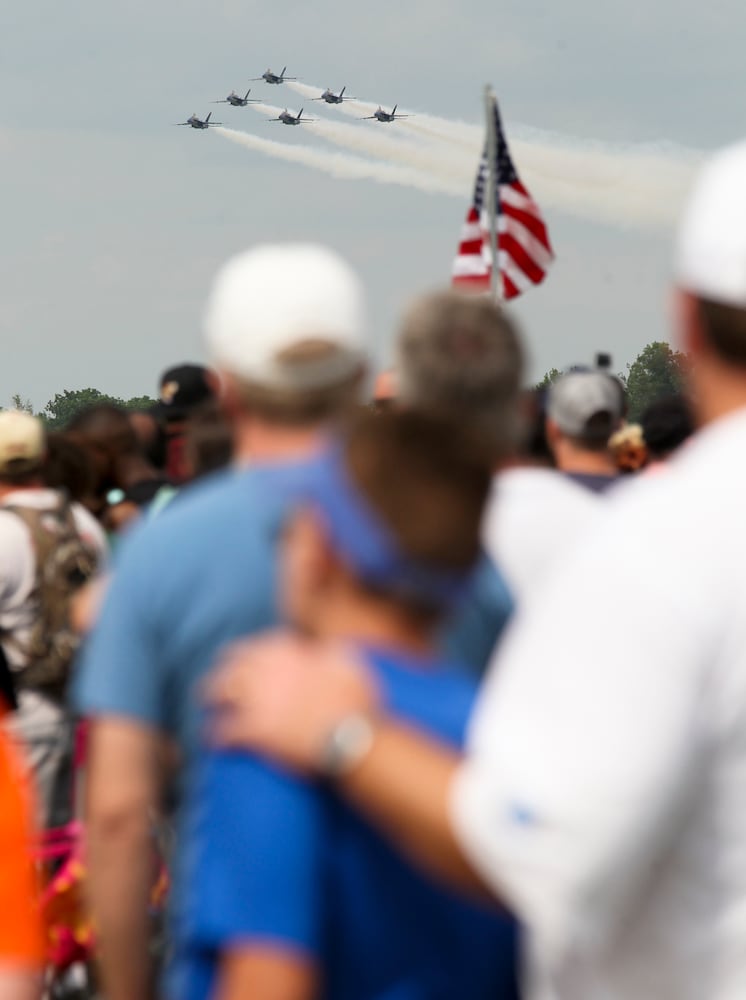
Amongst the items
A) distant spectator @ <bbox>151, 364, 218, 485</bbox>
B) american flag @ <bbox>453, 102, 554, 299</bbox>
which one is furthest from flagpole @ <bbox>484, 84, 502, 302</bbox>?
distant spectator @ <bbox>151, 364, 218, 485</bbox>

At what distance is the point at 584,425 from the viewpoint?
19.6ft

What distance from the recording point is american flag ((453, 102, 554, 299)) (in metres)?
19.6

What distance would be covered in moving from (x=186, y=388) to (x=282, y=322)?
2891 millimetres

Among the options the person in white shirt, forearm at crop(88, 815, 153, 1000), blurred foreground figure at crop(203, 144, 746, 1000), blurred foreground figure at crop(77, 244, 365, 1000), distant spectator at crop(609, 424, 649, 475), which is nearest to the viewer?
blurred foreground figure at crop(203, 144, 746, 1000)

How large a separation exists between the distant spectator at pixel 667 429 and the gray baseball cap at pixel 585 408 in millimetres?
2542

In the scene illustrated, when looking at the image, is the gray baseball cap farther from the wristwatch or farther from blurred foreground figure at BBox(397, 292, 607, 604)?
the wristwatch

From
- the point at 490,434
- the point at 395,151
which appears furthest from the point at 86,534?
the point at 395,151

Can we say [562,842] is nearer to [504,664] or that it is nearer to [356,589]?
[504,664]

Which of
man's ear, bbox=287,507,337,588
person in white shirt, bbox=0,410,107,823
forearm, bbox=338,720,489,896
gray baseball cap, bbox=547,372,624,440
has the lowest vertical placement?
person in white shirt, bbox=0,410,107,823

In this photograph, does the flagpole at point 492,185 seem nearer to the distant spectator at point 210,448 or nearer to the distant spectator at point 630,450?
the distant spectator at point 630,450

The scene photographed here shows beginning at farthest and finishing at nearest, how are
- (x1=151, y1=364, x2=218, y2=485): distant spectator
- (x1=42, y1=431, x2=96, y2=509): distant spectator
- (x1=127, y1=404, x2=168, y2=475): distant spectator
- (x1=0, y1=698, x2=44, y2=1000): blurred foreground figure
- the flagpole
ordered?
the flagpole, (x1=127, y1=404, x2=168, y2=475): distant spectator, (x1=42, y1=431, x2=96, y2=509): distant spectator, (x1=151, y1=364, x2=218, y2=485): distant spectator, (x1=0, y1=698, x2=44, y2=1000): blurred foreground figure

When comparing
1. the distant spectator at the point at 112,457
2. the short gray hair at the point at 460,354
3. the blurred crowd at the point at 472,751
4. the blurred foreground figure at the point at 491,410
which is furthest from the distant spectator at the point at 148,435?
the blurred crowd at the point at 472,751

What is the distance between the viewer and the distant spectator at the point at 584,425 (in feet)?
19.6

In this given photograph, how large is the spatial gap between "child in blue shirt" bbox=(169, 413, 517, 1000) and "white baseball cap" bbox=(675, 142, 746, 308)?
1.10 feet
